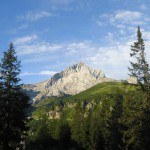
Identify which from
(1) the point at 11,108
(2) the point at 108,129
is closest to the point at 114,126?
(2) the point at 108,129

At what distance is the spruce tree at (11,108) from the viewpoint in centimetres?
4584

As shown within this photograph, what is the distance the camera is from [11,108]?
1831 inches

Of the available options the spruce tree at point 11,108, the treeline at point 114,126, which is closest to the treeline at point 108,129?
the treeline at point 114,126

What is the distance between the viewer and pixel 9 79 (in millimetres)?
48562

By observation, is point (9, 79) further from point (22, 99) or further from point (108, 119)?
point (108, 119)

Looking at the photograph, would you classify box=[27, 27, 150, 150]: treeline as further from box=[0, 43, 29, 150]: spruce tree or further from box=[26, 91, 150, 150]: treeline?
box=[0, 43, 29, 150]: spruce tree

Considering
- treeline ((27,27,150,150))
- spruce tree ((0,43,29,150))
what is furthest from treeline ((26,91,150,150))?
spruce tree ((0,43,29,150))

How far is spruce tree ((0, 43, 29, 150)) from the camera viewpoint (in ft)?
150

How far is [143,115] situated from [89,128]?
55998mm

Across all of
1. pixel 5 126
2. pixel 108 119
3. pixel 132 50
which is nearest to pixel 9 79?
pixel 5 126

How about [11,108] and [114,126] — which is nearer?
[11,108]

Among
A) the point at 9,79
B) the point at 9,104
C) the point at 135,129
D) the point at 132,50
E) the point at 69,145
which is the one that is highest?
the point at 132,50

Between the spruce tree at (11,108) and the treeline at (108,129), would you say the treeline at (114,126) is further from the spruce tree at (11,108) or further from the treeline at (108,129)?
the spruce tree at (11,108)

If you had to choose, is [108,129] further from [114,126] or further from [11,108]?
[11,108]
